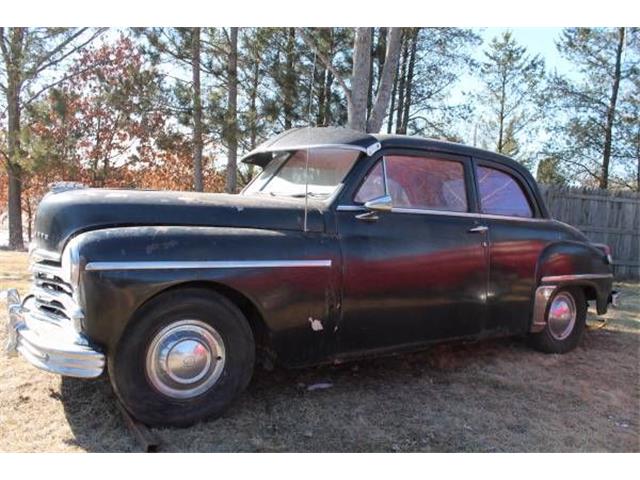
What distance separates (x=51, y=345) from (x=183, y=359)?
0.71 meters

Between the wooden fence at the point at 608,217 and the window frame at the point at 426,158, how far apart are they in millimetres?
8237

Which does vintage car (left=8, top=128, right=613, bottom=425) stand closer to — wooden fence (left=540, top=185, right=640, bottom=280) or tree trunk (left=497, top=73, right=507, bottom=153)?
wooden fence (left=540, top=185, right=640, bottom=280)

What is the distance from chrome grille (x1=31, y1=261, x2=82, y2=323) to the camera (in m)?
3.28

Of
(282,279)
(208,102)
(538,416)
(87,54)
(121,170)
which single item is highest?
(87,54)

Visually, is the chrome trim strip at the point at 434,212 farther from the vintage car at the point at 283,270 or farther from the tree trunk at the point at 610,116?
the tree trunk at the point at 610,116

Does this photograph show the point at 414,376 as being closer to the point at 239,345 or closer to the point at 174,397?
the point at 239,345

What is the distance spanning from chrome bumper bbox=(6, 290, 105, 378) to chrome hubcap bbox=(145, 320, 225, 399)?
32 cm

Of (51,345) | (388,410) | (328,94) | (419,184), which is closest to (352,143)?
(419,184)

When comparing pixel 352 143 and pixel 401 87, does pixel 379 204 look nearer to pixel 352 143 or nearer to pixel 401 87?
pixel 352 143

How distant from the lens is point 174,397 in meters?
3.23

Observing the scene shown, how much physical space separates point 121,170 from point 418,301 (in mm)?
18440

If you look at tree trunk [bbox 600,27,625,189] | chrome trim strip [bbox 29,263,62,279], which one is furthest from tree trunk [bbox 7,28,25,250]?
tree trunk [bbox 600,27,625,189]

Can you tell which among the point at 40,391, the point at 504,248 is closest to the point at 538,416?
the point at 504,248

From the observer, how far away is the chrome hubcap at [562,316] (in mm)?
5172
